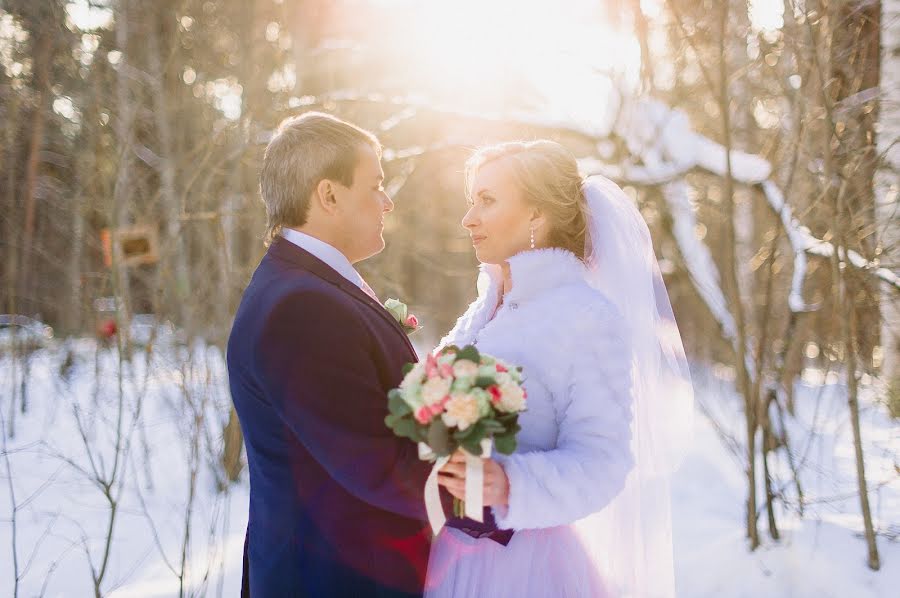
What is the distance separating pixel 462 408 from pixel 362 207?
2.52 ft

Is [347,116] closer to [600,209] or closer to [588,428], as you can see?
[600,209]

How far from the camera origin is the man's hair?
1928 millimetres

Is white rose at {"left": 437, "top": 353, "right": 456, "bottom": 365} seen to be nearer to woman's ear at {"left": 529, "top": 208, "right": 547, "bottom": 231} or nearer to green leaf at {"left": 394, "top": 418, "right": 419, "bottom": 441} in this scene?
green leaf at {"left": 394, "top": 418, "right": 419, "bottom": 441}

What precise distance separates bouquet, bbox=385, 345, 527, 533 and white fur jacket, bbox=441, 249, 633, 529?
22 centimetres

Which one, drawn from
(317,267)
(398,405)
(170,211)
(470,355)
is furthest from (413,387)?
(170,211)

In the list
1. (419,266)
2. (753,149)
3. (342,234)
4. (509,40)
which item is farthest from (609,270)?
(419,266)

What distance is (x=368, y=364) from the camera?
5.66ft

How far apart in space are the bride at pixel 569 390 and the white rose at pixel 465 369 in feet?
0.73

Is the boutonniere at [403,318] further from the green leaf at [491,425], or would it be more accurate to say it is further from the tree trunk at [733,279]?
the tree trunk at [733,279]

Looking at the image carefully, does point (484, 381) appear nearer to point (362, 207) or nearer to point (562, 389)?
point (562, 389)

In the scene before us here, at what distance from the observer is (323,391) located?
1637 millimetres

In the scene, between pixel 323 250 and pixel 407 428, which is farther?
pixel 323 250

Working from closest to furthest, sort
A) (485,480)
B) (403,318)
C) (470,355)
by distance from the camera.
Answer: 1. (470,355)
2. (485,480)
3. (403,318)

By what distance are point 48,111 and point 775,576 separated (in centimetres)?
899
